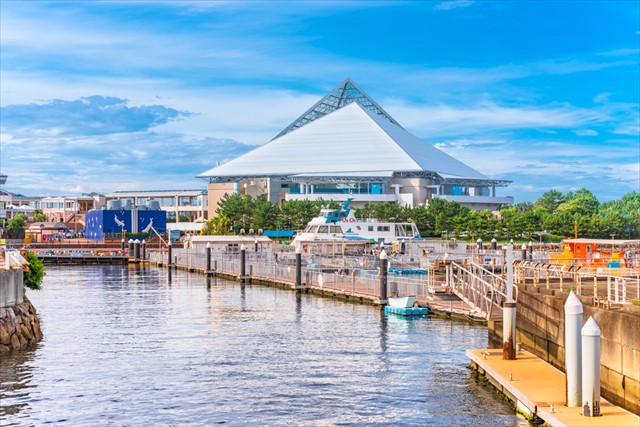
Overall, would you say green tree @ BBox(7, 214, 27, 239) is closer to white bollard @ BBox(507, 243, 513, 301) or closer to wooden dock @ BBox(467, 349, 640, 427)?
wooden dock @ BBox(467, 349, 640, 427)

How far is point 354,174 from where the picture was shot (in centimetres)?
17175

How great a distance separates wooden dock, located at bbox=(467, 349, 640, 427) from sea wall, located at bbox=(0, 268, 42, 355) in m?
17.7

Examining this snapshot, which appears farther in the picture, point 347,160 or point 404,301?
point 347,160

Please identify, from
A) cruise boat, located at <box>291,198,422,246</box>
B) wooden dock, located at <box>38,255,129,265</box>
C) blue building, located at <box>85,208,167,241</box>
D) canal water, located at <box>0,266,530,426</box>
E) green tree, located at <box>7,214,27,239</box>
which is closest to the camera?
canal water, located at <box>0,266,530,426</box>

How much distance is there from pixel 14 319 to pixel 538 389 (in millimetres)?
21570

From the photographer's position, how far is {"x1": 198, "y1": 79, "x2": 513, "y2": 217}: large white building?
554 feet

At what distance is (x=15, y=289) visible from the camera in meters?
34.1

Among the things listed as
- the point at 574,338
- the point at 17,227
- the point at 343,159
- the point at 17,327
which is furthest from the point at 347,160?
the point at 574,338

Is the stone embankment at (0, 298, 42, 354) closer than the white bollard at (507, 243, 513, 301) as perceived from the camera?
No

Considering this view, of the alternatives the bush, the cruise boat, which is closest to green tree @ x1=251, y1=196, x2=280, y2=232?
the cruise boat

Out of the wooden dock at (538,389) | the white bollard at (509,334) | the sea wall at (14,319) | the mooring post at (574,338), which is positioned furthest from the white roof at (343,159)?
the mooring post at (574,338)

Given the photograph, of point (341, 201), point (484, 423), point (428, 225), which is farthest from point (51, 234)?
point (484, 423)

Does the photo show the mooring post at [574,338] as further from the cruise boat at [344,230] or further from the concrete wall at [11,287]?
the cruise boat at [344,230]

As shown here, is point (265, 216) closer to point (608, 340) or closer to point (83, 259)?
point (83, 259)
